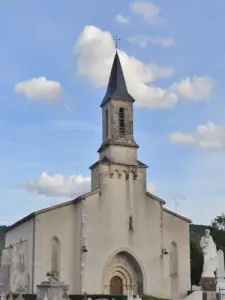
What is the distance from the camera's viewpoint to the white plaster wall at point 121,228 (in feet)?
113

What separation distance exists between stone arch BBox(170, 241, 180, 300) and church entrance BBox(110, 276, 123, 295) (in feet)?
11.3

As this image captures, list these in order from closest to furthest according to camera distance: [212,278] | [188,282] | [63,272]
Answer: [212,278] < [63,272] < [188,282]

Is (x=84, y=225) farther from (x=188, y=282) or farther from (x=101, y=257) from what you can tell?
(x=188, y=282)

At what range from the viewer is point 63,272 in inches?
1339

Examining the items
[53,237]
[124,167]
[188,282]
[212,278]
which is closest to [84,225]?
[53,237]

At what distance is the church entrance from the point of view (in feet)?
117

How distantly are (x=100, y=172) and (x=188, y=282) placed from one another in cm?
956

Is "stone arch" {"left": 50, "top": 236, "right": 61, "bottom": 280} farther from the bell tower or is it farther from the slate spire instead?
the slate spire

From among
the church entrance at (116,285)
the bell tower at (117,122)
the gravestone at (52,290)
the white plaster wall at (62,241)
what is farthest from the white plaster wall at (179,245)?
the gravestone at (52,290)

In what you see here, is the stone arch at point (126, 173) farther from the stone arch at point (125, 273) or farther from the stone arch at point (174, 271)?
the stone arch at point (174, 271)

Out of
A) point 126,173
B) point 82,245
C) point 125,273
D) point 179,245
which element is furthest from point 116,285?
point 126,173

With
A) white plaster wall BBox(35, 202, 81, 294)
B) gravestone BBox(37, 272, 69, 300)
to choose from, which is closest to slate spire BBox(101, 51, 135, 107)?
white plaster wall BBox(35, 202, 81, 294)

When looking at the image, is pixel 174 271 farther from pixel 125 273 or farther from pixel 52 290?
pixel 52 290

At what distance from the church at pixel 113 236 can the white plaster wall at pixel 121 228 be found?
6 centimetres
